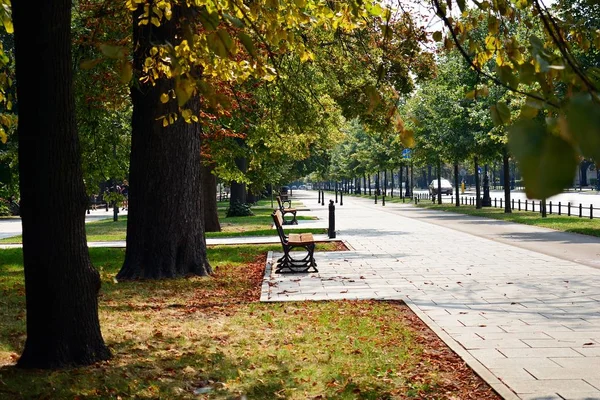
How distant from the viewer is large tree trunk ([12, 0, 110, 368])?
6777 mm

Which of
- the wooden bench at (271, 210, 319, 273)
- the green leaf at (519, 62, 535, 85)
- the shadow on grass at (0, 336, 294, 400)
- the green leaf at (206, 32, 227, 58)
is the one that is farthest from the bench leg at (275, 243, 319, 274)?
the green leaf at (519, 62, 535, 85)

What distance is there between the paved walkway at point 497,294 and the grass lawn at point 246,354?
39 centimetres

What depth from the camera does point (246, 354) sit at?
7512mm

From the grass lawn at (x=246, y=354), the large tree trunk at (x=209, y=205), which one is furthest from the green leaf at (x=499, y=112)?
the large tree trunk at (x=209, y=205)

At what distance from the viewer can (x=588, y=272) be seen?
14.1 meters

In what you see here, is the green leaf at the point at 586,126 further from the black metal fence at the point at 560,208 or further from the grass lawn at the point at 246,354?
the grass lawn at the point at 246,354

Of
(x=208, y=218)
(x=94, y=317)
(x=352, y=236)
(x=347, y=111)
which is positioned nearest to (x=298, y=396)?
(x=94, y=317)

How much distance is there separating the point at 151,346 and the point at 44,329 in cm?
131

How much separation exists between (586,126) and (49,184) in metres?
6.30

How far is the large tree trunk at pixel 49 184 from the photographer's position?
6.78 m

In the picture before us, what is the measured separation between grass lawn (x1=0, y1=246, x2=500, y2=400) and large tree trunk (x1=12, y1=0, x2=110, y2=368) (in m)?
0.36

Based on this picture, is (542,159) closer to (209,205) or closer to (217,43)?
(217,43)

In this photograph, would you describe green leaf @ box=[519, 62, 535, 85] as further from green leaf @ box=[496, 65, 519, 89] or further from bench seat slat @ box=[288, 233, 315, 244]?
bench seat slat @ box=[288, 233, 315, 244]

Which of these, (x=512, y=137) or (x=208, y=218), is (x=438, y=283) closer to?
(x=512, y=137)
